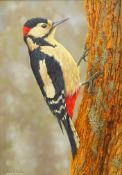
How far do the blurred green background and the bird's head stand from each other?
0.10 meters

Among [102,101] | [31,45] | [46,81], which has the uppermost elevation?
[31,45]

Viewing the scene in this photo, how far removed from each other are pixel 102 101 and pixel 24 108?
0.48 m

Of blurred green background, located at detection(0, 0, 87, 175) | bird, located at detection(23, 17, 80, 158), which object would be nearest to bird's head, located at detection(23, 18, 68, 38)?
bird, located at detection(23, 17, 80, 158)

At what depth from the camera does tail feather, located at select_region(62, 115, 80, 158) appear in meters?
3.12

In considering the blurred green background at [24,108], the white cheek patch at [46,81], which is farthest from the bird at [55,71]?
the blurred green background at [24,108]

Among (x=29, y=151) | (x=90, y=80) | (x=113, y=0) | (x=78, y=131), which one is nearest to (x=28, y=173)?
(x=29, y=151)

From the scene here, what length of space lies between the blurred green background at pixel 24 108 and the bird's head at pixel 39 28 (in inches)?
4.0

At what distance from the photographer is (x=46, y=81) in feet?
10.2

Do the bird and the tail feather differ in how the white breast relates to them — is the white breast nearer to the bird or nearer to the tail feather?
the bird

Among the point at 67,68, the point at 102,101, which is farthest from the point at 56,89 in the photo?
the point at 102,101

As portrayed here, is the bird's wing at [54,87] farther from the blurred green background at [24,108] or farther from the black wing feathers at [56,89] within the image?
the blurred green background at [24,108]

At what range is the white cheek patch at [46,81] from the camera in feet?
10.2

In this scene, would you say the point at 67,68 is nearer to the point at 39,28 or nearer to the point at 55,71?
the point at 55,71

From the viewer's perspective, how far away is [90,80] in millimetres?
3105
